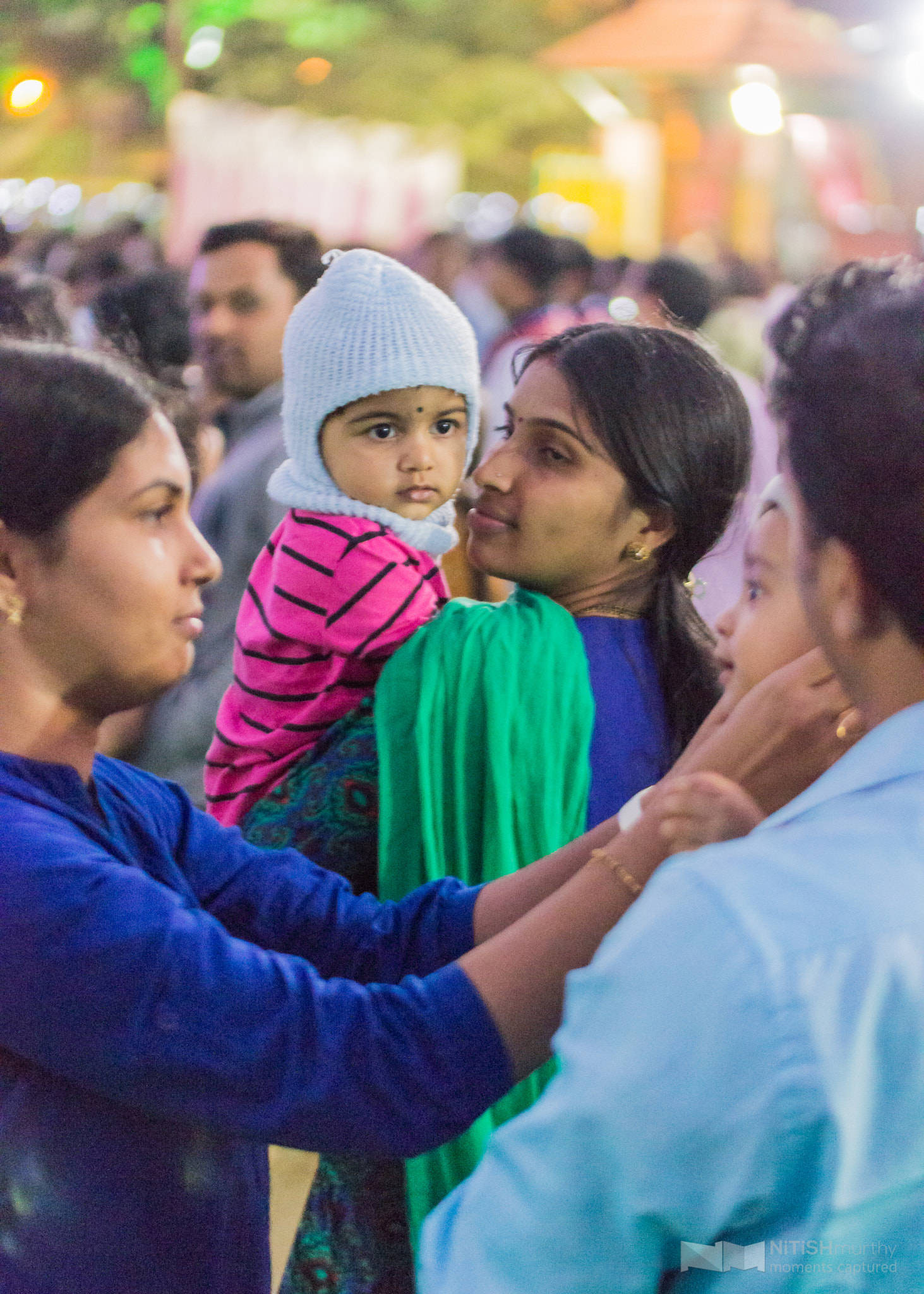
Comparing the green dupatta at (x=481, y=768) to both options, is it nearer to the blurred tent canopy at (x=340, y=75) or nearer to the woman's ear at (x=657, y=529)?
the woman's ear at (x=657, y=529)

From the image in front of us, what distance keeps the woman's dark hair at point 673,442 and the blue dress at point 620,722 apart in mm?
26

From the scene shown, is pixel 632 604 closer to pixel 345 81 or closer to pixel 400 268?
pixel 400 268

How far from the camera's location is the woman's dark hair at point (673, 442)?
5.62 feet

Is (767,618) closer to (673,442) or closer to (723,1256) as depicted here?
(673,442)

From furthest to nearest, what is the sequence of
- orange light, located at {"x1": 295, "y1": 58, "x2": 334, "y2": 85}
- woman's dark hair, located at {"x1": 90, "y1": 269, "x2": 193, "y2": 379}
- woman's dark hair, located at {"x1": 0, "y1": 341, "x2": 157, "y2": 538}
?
orange light, located at {"x1": 295, "y1": 58, "x2": 334, "y2": 85} → woman's dark hair, located at {"x1": 90, "y1": 269, "x2": 193, "y2": 379} → woman's dark hair, located at {"x1": 0, "y1": 341, "x2": 157, "y2": 538}

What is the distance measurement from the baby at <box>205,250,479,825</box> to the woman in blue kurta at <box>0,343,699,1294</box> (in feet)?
1.73

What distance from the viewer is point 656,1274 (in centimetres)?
85

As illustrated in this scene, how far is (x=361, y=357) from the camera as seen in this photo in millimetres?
1993

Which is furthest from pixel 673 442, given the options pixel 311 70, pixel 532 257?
pixel 311 70

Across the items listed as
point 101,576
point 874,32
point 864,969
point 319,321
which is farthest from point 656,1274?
point 874,32

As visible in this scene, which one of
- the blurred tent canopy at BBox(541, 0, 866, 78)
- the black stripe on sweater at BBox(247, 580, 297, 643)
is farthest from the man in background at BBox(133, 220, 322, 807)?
the blurred tent canopy at BBox(541, 0, 866, 78)

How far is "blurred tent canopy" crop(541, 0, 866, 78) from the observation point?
14508 mm

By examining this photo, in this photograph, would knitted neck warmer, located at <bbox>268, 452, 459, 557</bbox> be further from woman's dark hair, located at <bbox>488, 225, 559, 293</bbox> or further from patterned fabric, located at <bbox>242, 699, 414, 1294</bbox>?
woman's dark hair, located at <bbox>488, 225, 559, 293</bbox>

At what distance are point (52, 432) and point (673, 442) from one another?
0.86 meters
